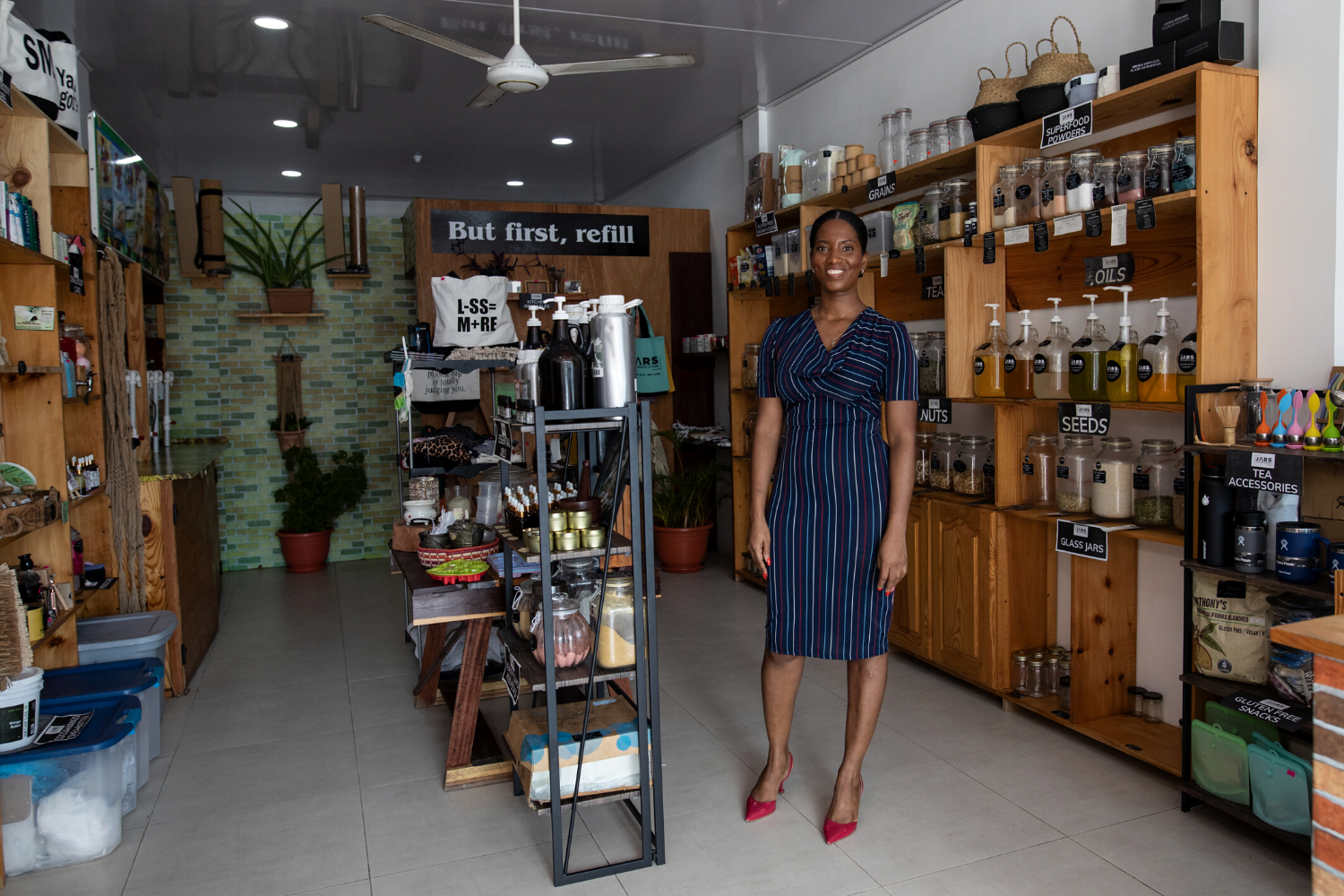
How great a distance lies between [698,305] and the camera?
714 cm

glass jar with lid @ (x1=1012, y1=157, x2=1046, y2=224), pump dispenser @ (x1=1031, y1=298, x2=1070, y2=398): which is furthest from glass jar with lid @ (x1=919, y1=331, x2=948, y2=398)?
glass jar with lid @ (x1=1012, y1=157, x2=1046, y2=224)

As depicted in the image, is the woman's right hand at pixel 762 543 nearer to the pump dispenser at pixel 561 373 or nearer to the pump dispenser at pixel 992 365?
the pump dispenser at pixel 561 373

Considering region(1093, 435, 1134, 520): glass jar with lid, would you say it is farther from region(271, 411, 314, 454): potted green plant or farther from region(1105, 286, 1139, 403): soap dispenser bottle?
region(271, 411, 314, 454): potted green plant

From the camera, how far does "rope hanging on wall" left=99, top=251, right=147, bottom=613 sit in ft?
12.3

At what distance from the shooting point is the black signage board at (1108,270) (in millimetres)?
3412

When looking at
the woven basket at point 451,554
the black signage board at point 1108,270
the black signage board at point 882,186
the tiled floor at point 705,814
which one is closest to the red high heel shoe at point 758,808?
the tiled floor at point 705,814

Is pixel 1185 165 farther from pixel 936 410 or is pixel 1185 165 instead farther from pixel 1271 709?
pixel 1271 709

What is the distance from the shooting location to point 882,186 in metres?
4.21

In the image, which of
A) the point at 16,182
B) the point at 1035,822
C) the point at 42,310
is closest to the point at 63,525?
the point at 42,310

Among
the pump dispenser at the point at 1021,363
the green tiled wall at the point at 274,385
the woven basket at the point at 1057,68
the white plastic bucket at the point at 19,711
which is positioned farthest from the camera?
the green tiled wall at the point at 274,385

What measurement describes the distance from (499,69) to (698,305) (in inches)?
143

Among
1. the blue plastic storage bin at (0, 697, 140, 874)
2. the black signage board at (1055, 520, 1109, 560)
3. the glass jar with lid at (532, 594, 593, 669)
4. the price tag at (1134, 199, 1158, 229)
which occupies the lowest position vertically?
the blue plastic storage bin at (0, 697, 140, 874)

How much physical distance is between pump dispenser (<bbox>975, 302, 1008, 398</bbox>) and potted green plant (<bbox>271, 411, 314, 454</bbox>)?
17.8ft

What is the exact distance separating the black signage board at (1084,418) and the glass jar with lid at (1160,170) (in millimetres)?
689
